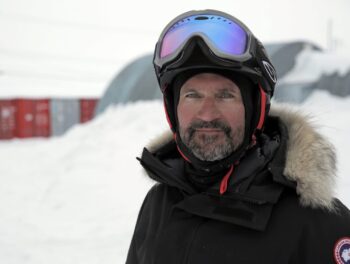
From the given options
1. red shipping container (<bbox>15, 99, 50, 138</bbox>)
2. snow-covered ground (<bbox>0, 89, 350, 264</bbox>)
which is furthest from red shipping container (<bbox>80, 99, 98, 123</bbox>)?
snow-covered ground (<bbox>0, 89, 350, 264</bbox>)

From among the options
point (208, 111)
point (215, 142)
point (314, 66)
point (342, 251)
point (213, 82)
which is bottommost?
point (314, 66)

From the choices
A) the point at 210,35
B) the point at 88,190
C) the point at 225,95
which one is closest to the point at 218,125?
the point at 225,95

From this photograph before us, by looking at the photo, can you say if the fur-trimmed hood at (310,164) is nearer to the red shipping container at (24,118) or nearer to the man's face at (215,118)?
the man's face at (215,118)

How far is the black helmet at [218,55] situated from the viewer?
168 cm

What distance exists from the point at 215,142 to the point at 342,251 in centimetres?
64

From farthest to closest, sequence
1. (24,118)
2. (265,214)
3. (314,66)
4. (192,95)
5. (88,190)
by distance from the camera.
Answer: (24,118) → (314,66) → (88,190) → (192,95) → (265,214)

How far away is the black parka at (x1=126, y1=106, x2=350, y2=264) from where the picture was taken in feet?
4.59

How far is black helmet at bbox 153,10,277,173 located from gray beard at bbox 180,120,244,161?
0.03m

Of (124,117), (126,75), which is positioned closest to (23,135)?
(126,75)

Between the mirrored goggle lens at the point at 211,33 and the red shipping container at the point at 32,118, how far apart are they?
63.4 ft

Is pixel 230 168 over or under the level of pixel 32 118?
over

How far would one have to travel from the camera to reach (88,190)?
6.60 m

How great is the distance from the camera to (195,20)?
6.13 feet

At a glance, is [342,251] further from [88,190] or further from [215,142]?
[88,190]
